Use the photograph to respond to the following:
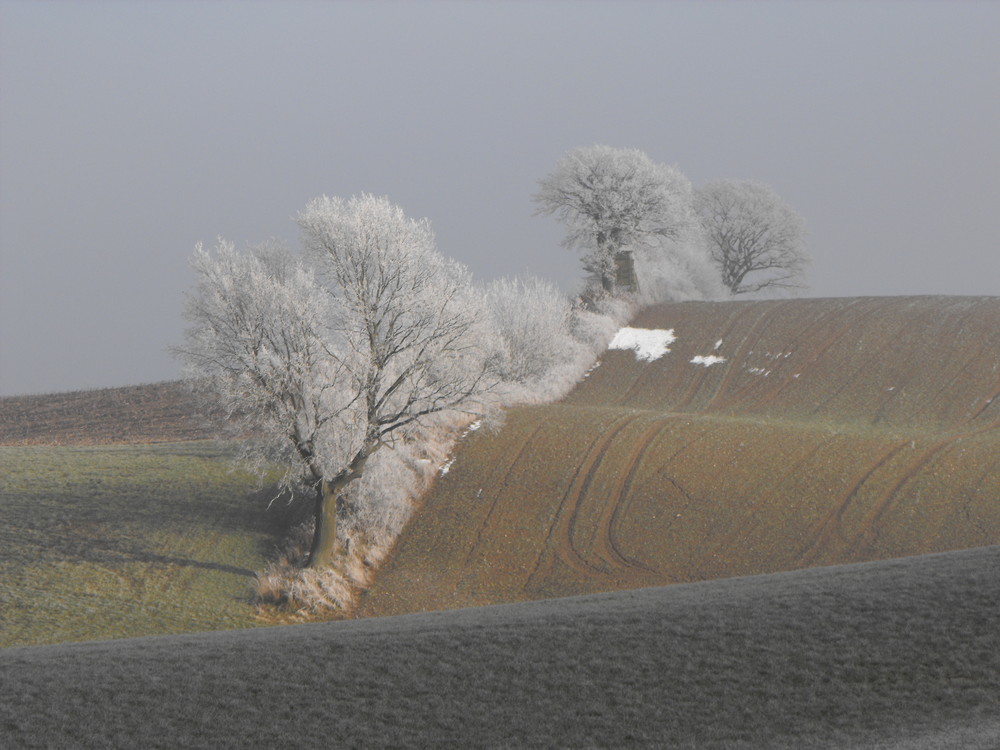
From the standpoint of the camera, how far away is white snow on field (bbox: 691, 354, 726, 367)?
4944 cm

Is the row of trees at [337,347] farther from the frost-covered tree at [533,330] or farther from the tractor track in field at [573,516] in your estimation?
the frost-covered tree at [533,330]

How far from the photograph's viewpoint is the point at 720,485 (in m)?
32.2

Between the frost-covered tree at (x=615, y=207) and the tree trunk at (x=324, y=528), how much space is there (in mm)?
34289

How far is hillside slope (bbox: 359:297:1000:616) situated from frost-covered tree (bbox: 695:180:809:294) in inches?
1277

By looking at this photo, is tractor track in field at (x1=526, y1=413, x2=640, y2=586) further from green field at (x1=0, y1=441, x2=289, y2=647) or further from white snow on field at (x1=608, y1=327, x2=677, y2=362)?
white snow on field at (x1=608, y1=327, x2=677, y2=362)

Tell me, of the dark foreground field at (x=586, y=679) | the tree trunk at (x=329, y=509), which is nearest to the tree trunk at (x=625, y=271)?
the tree trunk at (x=329, y=509)

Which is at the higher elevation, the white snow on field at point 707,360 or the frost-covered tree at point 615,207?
the frost-covered tree at point 615,207

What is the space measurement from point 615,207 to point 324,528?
3777 centimetres

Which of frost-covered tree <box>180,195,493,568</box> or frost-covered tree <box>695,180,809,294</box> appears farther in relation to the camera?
frost-covered tree <box>695,180,809,294</box>

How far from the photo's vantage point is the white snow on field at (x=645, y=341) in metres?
51.9

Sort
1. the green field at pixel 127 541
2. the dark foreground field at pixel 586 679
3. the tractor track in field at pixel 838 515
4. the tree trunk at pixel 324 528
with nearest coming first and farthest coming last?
the dark foreground field at pixel 586 679
the green field at pixel 127 541
the tractor track in field at pixel 838 515
the tree trunk at pixel 324 528

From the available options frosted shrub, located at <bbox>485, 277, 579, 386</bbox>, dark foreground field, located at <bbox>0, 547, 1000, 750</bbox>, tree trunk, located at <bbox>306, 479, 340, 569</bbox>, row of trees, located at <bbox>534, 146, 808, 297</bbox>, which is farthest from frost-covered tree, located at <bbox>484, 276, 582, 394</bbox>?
dark foreground field, located at <bbox>0, 547, 1000, 750</bbox>

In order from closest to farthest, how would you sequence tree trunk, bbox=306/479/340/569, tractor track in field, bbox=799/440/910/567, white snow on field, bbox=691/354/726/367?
tractor track in field, bbox=799/440/910/567
tree trunk, bbox=306/479/340/569
white snow on field, bbox=691/354/726/367

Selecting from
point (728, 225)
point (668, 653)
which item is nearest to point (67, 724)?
point (668, 653)
